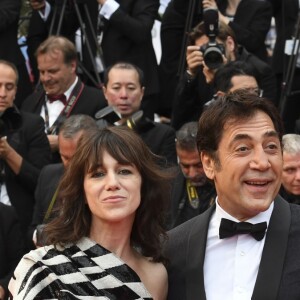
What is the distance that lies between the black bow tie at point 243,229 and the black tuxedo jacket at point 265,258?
40mm

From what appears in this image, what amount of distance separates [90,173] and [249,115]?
0.74 m

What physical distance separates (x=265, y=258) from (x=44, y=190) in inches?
135

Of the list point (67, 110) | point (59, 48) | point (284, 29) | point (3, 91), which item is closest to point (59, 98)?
point (67, 110)

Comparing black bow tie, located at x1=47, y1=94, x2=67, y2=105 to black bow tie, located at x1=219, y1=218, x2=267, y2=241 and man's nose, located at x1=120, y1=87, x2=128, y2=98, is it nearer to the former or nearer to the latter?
man's nose, located at x1=120, y1=87, x2=128, y2=98

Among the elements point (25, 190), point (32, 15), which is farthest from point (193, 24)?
point (25, 190)

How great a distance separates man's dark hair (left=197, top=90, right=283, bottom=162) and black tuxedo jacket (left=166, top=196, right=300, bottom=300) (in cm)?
35

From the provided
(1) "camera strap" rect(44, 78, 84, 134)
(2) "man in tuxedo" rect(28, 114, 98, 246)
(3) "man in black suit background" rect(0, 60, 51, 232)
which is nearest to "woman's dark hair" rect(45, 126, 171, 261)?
(2) "man in tuxedo" rect(28, 114, 98, 246)

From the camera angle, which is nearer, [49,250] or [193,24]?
[49,250]

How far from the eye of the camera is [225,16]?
8.46m

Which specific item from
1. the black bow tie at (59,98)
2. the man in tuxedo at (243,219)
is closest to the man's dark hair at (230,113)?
the man in tuxedo at (243,219)

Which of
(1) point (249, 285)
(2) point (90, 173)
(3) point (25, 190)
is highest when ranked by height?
(2) point (90, 173)

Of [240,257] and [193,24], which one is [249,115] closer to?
[240,257]

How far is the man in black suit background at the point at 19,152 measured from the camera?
738 cm

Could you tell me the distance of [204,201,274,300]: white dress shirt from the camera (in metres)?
3.84
